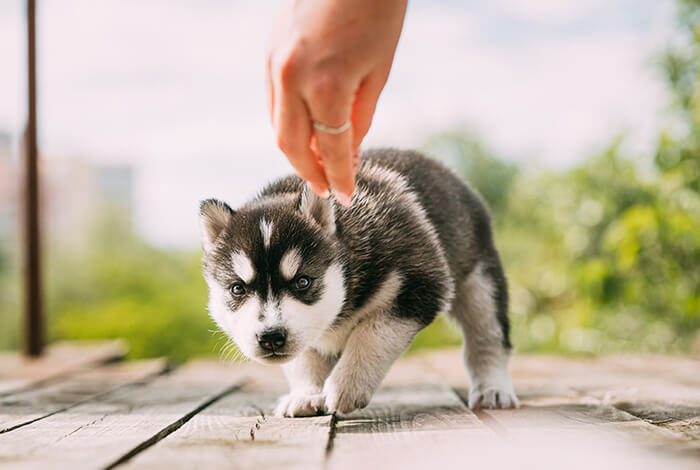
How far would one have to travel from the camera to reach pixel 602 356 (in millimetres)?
5254

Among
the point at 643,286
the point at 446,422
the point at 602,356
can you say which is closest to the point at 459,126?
the point at 643,286

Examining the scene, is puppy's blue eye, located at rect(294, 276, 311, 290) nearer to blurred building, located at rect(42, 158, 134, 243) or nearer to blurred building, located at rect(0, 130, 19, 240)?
blurred building, located at rect(42, 158, 134, 243)

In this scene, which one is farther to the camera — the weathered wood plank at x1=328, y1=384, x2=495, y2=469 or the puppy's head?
the puppy's head

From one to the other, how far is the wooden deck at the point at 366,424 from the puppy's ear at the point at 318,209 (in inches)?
30.2

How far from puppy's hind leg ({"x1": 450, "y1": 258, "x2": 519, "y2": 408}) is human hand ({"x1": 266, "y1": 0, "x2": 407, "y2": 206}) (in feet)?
5.08

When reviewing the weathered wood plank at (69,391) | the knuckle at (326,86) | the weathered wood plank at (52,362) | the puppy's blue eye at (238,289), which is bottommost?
the weathered wood plank at (69,391)

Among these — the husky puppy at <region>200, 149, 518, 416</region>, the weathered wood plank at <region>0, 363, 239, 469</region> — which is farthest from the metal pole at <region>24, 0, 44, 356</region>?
the husky puppy at <region>200, 149, 518, 416</region>

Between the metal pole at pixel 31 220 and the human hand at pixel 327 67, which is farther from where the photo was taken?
the metal pole at pixel 31 220

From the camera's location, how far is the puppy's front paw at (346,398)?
264 cm

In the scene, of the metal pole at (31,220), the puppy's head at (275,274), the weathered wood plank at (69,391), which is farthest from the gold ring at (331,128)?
the metal pole at (31,220)

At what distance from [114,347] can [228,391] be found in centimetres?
240

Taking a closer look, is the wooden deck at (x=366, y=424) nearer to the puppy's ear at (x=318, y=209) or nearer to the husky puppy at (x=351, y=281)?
the husky puppy at (x=351, y=281)

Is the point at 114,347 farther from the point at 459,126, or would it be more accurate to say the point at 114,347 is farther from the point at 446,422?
the point at 459,126

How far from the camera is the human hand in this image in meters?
1.86
